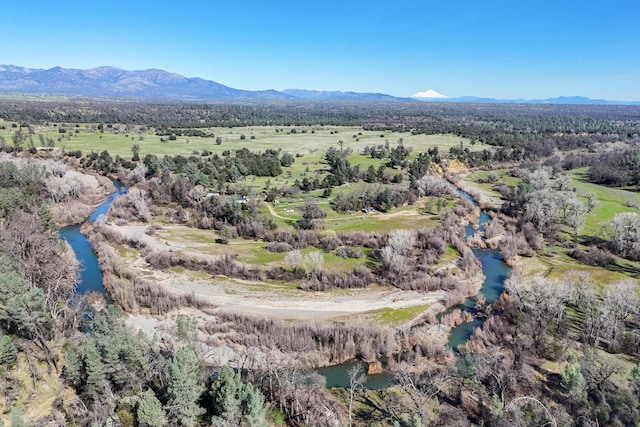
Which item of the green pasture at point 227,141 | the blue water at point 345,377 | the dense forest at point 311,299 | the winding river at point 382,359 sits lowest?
the blue water at point 345,377

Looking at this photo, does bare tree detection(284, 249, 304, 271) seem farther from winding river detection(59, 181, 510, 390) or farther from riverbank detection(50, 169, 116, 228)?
riverbank detection(50, 169, 116, 228)

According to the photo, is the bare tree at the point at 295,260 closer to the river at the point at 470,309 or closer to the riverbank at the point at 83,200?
the river at the point at 470,309

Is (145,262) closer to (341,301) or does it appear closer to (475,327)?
(341,301)

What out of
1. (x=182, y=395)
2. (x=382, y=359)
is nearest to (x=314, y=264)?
(x=382, y=359)

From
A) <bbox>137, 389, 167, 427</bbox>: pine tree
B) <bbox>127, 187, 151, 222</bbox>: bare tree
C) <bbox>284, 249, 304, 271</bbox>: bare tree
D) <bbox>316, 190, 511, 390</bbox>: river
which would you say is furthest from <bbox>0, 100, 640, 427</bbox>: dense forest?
<bbox>316, 190, 511, 390</bbox>: river

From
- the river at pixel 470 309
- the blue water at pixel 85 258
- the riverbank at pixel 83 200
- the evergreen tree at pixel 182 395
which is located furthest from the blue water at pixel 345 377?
the riverbank at pixel 83 200

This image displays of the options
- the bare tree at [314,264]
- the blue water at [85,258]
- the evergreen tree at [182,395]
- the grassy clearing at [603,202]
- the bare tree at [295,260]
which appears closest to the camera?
the evergreen tree at [182,395]

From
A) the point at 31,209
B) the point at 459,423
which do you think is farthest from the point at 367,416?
the point at 31,209
